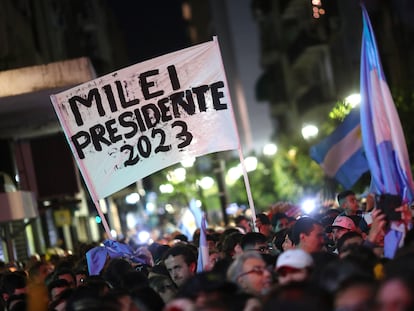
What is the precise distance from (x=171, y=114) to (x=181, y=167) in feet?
57.8

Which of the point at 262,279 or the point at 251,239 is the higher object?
the point at 251,239

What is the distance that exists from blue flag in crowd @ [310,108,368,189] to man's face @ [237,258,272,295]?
402 inches

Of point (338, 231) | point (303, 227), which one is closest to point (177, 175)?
point (338, 231)

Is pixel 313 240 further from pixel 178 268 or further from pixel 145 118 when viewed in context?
pixel 145 118

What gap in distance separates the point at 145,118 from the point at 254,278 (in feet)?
15.5

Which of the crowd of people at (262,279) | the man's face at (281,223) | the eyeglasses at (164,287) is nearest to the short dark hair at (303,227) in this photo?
the crowd of people at (262,279)

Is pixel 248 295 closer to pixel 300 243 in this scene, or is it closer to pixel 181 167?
pixel 300 243

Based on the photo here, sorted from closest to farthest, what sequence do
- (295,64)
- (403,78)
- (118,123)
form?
(118,123), (403,78), (295,64)

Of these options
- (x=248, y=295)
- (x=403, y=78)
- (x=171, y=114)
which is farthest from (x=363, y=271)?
(x=403, y=78)

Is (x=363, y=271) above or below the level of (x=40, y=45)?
below

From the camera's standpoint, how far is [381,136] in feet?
28.1

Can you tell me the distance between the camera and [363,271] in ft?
20.2

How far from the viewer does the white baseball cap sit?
6.92 metres

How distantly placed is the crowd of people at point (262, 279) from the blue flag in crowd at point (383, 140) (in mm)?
342
